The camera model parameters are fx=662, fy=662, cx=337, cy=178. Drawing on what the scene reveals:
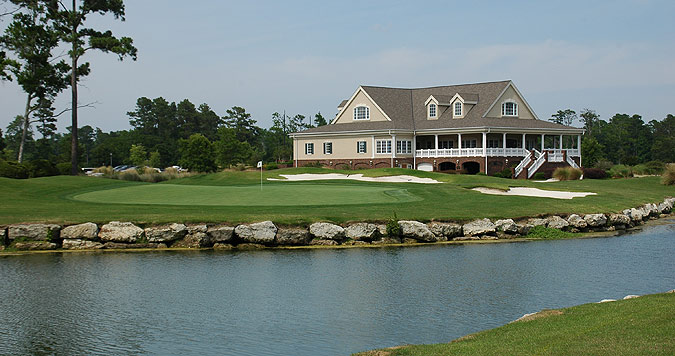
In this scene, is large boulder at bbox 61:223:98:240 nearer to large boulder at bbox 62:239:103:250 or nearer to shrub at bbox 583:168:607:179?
large boulder at bbox 62:239:103:250

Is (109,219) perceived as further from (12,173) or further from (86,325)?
(12,173)

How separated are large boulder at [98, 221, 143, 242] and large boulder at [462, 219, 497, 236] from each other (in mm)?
10876

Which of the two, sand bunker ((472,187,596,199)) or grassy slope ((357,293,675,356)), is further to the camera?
sand bunker ((472,187,596,199))

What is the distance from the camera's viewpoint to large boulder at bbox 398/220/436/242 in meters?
22.0

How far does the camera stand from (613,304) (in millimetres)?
10992

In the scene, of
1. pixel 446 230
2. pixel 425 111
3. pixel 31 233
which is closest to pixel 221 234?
pixel 31 233

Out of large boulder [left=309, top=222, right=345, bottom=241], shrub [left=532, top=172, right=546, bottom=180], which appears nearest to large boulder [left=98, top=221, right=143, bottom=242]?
large boulder [left=309, top=222, right=345, bottom=241]

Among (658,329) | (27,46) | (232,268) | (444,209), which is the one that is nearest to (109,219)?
(232,268)

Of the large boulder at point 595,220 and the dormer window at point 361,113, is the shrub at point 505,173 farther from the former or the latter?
the large boulder at point 595,220

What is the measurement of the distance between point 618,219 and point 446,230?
8.32m

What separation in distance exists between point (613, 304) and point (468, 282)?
16.1 ft

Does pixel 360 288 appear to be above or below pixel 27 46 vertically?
below

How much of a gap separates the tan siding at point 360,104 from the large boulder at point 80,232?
1619 inches

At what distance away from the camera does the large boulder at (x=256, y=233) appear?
21.0m
